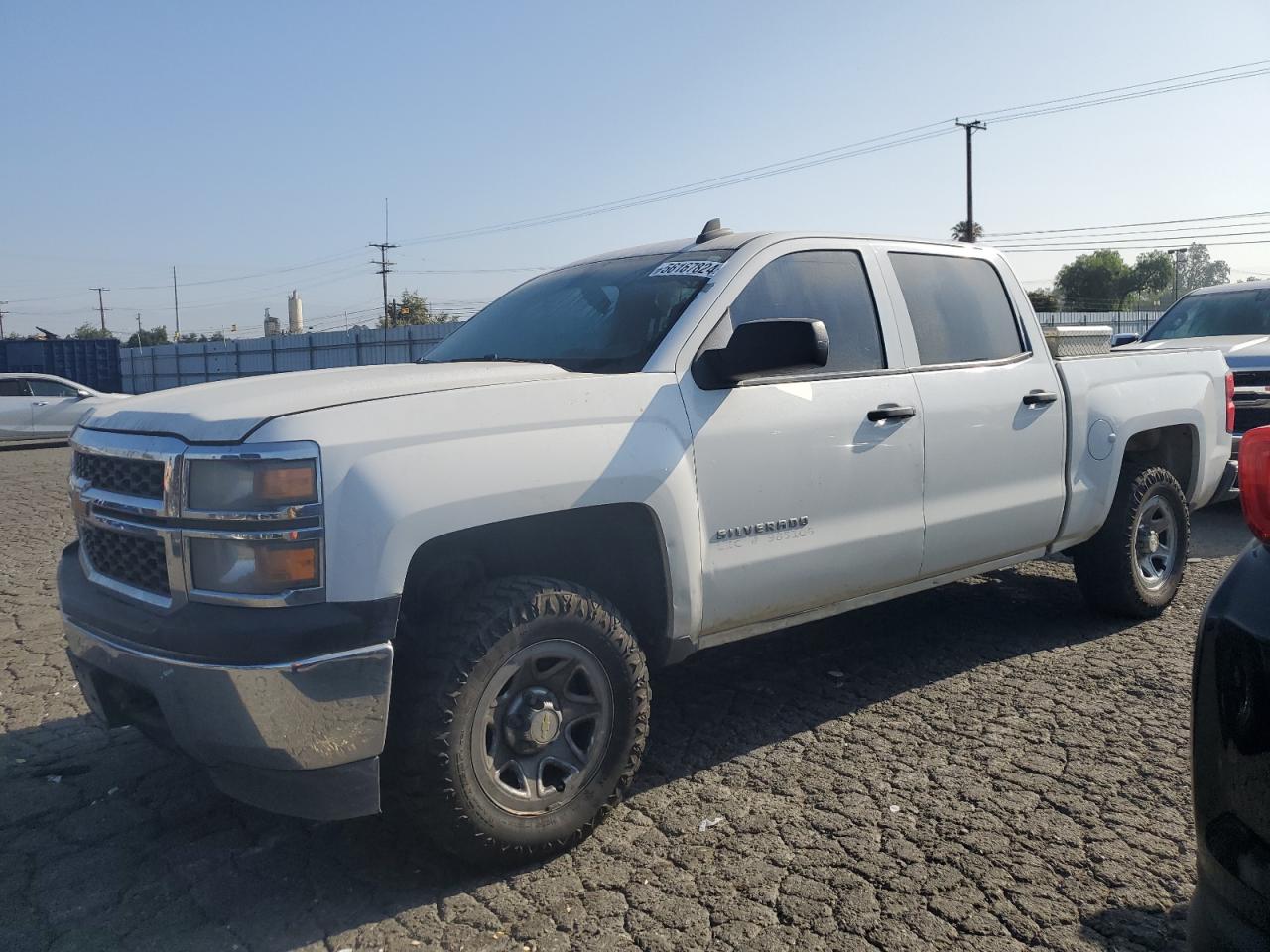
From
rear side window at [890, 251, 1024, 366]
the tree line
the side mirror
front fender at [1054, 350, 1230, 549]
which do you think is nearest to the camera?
the side mirror

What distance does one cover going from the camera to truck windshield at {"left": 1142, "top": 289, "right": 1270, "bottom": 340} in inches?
387

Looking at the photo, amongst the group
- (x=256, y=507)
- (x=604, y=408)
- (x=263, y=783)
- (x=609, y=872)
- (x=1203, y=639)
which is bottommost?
(x=609, y=872)

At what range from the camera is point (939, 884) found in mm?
2930

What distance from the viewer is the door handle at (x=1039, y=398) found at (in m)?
4.67

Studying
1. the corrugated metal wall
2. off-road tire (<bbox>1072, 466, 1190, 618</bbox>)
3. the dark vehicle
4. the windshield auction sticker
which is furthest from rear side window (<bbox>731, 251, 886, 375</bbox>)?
the corrugated metal wall

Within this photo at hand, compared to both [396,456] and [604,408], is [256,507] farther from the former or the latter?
[604,408]

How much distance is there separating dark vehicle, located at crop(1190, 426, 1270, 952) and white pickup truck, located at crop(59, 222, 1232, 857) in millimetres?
1639

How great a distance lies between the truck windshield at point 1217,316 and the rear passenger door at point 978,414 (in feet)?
20.4

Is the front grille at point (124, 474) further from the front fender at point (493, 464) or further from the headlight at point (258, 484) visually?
the front fender at point (493, 464)

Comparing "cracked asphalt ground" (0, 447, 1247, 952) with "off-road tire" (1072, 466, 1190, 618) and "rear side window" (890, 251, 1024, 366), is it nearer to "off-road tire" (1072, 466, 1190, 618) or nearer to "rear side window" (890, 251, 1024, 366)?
"off-road tire" (1072, 466, 1190, 618)

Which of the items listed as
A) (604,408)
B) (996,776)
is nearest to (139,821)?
(604,408)

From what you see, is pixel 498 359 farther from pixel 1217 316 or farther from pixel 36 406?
pixel 36 406

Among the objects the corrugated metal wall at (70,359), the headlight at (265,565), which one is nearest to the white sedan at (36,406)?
the corrugated metal wall at (70,359)

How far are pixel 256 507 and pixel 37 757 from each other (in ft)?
6.89
